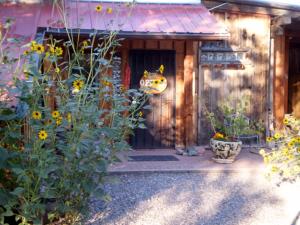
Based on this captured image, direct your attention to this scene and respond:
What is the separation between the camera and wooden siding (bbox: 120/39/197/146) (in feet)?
30.7

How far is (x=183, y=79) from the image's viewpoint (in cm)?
967

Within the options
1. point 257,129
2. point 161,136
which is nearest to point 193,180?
point 161,136

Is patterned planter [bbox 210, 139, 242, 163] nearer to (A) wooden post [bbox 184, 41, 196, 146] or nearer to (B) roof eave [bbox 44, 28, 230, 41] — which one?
(A) wooden post [bbox 184, 41, 196, 146]

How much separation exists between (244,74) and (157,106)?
2.18 metres

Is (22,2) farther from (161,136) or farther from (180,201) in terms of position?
(180,201)

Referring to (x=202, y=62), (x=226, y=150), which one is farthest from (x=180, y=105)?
(x=226, y=150)

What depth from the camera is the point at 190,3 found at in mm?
9812

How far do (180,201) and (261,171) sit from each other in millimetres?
2319

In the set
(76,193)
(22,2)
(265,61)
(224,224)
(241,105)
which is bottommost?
(224,224)

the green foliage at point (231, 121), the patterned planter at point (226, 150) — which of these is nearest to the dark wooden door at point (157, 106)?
the green foliage at point (231, 121)

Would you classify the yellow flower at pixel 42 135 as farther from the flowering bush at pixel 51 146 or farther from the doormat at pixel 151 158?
the doormat at pixel 151 158

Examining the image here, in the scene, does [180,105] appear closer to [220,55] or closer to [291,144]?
[220,55]

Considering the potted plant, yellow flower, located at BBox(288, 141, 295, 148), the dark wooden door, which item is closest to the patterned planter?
the potted plant

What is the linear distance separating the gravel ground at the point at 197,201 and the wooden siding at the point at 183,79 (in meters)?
2.43
